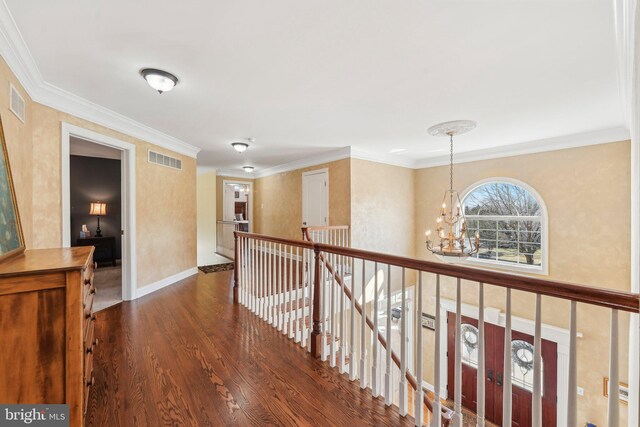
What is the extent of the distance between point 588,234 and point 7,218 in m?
6.56

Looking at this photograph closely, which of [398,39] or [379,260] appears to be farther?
[398,39]

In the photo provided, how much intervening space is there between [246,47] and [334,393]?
263 centimetres

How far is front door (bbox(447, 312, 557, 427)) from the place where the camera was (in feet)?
14.8

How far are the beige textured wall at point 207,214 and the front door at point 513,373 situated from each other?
21.2ft

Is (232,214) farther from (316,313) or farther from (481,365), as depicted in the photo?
(481,365)

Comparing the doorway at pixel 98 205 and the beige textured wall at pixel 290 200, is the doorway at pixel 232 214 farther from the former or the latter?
the doorway at pixel 98 205

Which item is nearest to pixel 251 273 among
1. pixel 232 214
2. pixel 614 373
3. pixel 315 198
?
pixel 315 198

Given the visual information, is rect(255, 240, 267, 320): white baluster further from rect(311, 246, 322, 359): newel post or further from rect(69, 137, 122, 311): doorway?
rect(69, 137, 122, 311): doorway

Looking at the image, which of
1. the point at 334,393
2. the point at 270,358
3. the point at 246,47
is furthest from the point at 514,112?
the point at 270,358

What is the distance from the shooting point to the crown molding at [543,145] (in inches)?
154

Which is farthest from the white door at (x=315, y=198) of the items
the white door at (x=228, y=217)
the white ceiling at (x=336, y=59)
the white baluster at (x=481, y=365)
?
the white baluster at (x=481, y=365)

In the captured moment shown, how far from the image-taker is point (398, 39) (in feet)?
6.35

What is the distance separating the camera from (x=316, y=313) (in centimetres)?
247

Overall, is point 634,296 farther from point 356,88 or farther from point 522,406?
point 522,406
